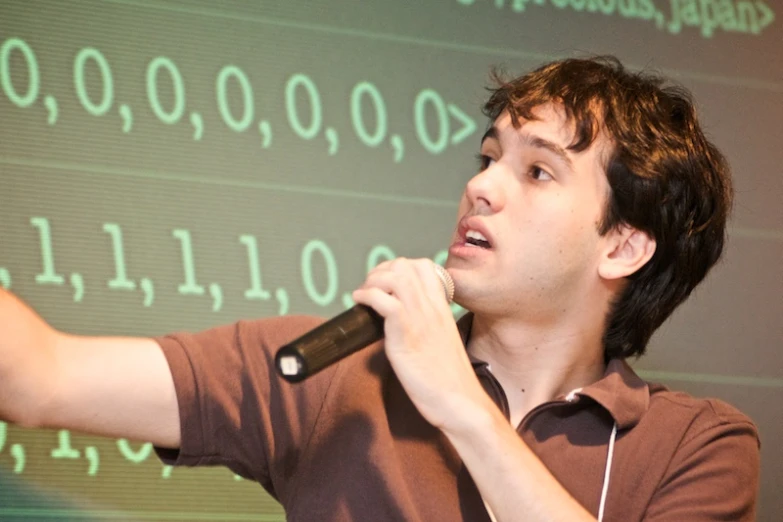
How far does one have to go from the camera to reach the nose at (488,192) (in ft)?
5.23

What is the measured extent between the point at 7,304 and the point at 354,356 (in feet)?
1.58

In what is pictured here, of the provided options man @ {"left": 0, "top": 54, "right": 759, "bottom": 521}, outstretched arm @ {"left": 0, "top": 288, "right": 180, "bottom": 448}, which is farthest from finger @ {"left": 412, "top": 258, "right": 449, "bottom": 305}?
outstretched arm @ {"left": 0, "top": 288, "right": 180, "bottom": 448}

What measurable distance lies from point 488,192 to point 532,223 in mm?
77

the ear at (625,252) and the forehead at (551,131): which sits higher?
the forehead at (551,131)

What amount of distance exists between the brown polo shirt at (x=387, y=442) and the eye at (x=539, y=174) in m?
0.31

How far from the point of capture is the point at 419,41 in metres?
2.22

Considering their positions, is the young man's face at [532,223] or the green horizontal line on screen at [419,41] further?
the green horizontal line on screen at [419,41]

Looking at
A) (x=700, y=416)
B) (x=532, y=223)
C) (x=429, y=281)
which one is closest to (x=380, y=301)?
(x=429, y=281)

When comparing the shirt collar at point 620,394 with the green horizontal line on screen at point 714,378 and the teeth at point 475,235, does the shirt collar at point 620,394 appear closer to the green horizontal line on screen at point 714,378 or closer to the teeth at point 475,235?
the teeth at point 475,235

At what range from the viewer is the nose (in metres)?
1.59

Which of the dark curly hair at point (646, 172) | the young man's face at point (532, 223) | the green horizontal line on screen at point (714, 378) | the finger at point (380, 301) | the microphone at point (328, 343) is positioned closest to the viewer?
the microphone at point (328, 343)

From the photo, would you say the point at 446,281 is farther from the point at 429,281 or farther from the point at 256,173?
the point at 256,173

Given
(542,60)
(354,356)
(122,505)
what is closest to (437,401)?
(354,356)

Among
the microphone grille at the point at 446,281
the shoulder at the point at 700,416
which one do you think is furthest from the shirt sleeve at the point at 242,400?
the shoulder at the point at 700,416
